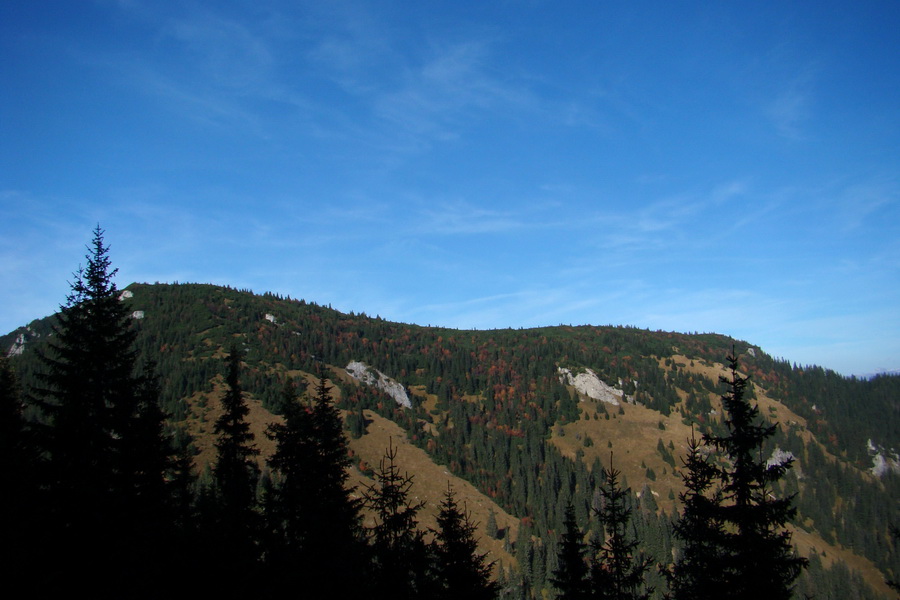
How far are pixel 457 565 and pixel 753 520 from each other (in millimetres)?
13401

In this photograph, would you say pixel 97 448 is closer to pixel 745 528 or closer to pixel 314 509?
pixel 314 509

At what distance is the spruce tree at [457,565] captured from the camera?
23.2 metres

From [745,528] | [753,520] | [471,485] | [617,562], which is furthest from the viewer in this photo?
[471,485]

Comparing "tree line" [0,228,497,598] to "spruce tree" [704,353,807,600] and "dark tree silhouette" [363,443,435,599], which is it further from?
"spruce tree" [704,353,807,600]

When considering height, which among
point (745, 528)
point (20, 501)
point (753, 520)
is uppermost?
point (20, 501)

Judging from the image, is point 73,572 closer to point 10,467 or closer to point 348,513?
point 10,467

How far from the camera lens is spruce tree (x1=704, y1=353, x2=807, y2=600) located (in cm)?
1555

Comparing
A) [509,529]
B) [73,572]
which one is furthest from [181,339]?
[73,572]

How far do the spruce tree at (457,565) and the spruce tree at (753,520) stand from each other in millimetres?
11144

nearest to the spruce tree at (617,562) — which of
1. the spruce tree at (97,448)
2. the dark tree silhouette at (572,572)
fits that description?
the dark tree silhouette at (572,572)

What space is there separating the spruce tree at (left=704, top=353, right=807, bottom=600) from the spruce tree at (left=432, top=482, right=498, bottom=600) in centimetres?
1114

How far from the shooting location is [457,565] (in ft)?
77.6

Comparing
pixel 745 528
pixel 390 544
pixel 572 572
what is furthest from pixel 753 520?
pixel 390 544

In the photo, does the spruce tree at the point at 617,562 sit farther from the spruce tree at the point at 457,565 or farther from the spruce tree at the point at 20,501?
the spruce tree at the point at 20,501
